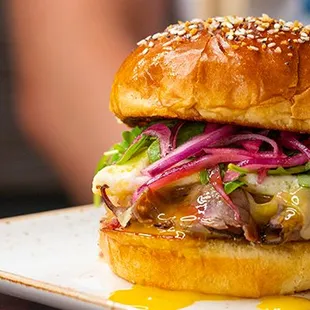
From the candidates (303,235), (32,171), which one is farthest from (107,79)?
(303,235)

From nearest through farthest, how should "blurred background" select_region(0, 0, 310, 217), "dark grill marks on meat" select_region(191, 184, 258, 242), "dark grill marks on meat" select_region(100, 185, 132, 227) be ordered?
"dark grill marks on meat" select_region(191, 184, 258, 242) → "dark grill marks on meat" select_region(100, 185, 132, 227) → "blurred background" select_region(0, 0, 310, 217)

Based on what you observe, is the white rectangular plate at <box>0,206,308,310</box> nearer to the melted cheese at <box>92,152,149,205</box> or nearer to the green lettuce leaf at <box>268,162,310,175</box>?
the melted cheese at <box>92,152,149,205</box>

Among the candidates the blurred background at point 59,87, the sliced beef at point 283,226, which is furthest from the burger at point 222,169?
the blurred background at point 59,87

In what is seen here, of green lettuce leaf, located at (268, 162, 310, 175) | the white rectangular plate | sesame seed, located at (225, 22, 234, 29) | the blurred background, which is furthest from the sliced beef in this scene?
the blurred background

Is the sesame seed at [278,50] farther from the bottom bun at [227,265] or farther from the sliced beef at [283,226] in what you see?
the bottom bun at [227,265]

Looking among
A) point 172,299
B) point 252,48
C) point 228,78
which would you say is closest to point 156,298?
point 172,299

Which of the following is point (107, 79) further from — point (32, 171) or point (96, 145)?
point (32, 171)

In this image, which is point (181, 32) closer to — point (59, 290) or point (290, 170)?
point (290, 170)
